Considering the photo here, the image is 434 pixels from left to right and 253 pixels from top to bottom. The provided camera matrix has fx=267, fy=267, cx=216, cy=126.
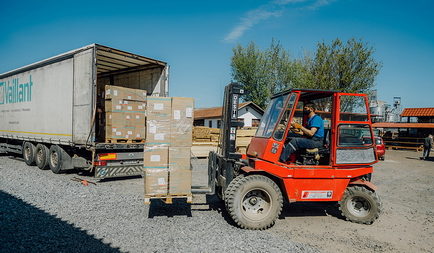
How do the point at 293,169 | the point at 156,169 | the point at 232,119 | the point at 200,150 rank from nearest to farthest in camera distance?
the point at 156,169 → the point at 293,169 → the point at 232,119 → the point at 200,150

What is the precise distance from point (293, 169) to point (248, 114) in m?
26.8

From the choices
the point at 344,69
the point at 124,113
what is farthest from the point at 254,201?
the point at 344,69

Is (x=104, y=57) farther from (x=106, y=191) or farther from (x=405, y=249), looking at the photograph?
(x=405, y=249)

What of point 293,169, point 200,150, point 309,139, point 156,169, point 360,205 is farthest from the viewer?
point 200,150

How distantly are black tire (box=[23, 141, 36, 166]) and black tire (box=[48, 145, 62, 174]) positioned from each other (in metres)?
1.60

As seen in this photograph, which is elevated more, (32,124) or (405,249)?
(32,124)

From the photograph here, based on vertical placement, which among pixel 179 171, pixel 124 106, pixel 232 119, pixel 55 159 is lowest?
pixel 55 159

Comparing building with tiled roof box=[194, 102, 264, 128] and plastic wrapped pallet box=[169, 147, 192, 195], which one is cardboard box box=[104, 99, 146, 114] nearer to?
plastic wrapped pallet box=[169, 147, 192, 195]

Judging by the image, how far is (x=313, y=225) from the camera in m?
5.25

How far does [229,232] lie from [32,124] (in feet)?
30.9

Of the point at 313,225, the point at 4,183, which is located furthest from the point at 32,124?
the point at 313,225

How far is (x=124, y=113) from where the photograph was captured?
26.0 ft

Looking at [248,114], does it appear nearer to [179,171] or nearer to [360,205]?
[360,205]

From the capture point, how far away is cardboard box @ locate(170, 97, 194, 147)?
501cm
